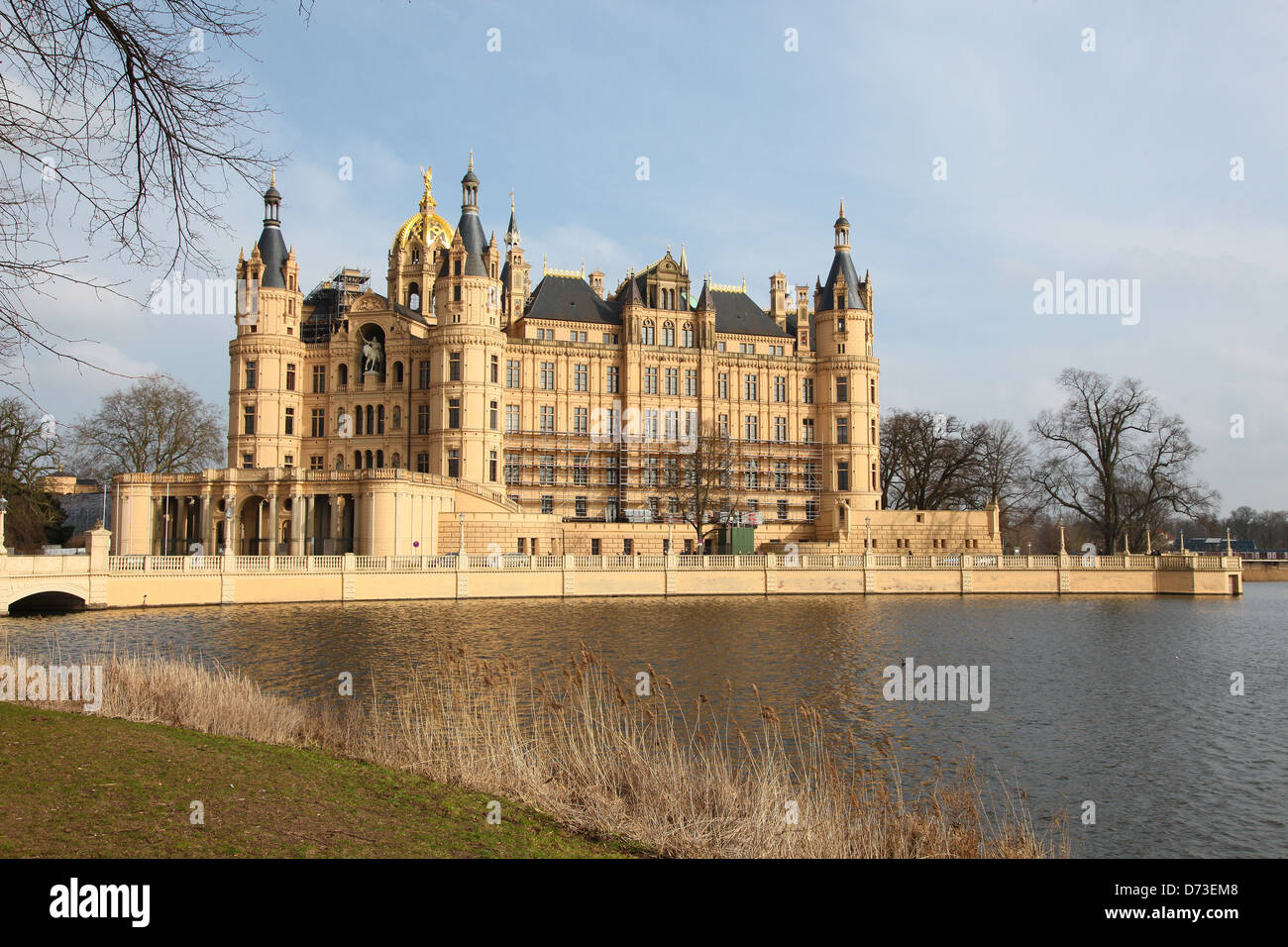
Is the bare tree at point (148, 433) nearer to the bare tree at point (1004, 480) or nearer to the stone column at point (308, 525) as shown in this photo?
the stone column at point (308, 525)

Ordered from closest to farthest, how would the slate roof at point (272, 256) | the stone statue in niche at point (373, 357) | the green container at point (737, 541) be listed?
the green container at point (737, 541), the slate roof at point (272, 256), the stone statue in niche at point (373, 357)

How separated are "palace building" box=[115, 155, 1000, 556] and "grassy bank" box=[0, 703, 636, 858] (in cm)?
4252

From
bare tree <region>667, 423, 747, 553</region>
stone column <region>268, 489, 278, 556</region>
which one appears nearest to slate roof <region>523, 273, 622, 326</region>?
bare tree <region>667, 423, 747, 553</region>

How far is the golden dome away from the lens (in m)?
72.3

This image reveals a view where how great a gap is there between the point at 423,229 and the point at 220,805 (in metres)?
68.2

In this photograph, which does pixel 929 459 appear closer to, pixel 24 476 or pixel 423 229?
pixel 423 229

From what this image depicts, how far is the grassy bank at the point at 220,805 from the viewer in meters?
7.83

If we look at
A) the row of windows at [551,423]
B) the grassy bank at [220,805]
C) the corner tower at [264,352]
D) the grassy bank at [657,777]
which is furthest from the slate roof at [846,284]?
the grassy bank at [220,805]

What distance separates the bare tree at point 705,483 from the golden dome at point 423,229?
24.7 metres

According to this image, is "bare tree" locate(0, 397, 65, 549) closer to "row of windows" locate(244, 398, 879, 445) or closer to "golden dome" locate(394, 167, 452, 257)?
"row of windows" locate(244, 398, 879, 445)

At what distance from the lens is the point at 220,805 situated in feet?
29.6

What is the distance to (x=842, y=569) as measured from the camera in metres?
52.1
